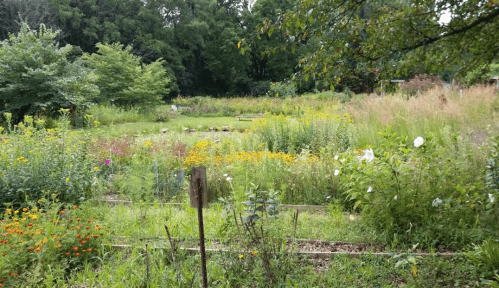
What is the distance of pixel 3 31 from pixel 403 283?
112 ft

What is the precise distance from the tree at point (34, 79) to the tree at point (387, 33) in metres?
10.6

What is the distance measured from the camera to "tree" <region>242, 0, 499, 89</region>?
9.71ft

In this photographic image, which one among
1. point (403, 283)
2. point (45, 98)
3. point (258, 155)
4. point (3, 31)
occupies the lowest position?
point (403, 283)

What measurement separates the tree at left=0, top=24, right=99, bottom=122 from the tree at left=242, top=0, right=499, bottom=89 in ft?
34.8

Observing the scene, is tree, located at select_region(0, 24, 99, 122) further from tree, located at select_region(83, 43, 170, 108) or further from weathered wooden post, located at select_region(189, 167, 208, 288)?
weathered wooden post, located at select_region(189, 167, 208, 288)

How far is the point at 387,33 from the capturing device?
312cm

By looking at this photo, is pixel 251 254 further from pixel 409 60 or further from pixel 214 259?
pixel 409 60

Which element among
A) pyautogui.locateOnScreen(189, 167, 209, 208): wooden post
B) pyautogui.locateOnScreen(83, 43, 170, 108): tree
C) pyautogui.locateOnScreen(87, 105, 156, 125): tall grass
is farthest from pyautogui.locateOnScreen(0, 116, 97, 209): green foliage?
pyautogui.locateOnScreen(83, 43, 170, 108): tree

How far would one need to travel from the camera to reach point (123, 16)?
32.3 metres

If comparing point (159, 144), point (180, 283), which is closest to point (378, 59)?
point (180, 283)

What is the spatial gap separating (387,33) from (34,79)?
11.9 metres

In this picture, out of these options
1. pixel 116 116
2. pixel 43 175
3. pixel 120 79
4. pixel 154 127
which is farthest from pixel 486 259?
pixel 120 79

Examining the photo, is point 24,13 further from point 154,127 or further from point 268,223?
point 268,223

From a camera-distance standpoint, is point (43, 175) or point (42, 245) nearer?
point (42, 245)
